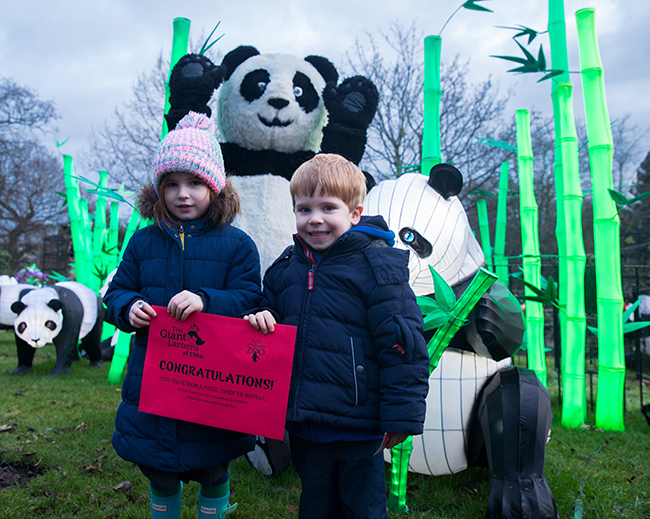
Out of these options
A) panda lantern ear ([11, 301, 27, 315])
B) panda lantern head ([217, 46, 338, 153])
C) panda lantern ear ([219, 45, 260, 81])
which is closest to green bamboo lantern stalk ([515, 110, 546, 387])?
panda lantern head ([217, 46, 338, 153])

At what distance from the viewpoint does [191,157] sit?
1.61 m

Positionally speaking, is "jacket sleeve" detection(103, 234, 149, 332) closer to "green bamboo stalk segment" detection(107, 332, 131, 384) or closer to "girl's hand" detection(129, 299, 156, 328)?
"girl's hand" detection(129, 299, 156, 328)

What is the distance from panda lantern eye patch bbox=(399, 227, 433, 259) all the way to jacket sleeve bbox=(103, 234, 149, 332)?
Answer: 3.60 ft

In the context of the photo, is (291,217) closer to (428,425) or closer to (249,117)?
(249,117)

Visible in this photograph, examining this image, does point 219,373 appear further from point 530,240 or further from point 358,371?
point 530,240

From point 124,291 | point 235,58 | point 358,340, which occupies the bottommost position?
point 358,340

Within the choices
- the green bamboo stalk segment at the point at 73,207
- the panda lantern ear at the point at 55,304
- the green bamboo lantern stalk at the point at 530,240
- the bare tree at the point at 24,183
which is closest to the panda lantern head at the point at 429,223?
the green bamboo lantern stalk at the point at 530,240

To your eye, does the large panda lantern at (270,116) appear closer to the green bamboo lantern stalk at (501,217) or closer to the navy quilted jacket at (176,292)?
the navy quilted jacket at (176,292)

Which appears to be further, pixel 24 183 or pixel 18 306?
pixel 24 183

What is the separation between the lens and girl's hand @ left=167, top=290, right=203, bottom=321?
4.70 ft

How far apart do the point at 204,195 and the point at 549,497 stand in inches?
70.8

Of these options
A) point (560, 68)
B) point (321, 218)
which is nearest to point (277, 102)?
point (321, 218)

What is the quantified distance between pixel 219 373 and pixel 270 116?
166 centimetres

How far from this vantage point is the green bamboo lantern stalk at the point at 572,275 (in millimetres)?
3396
